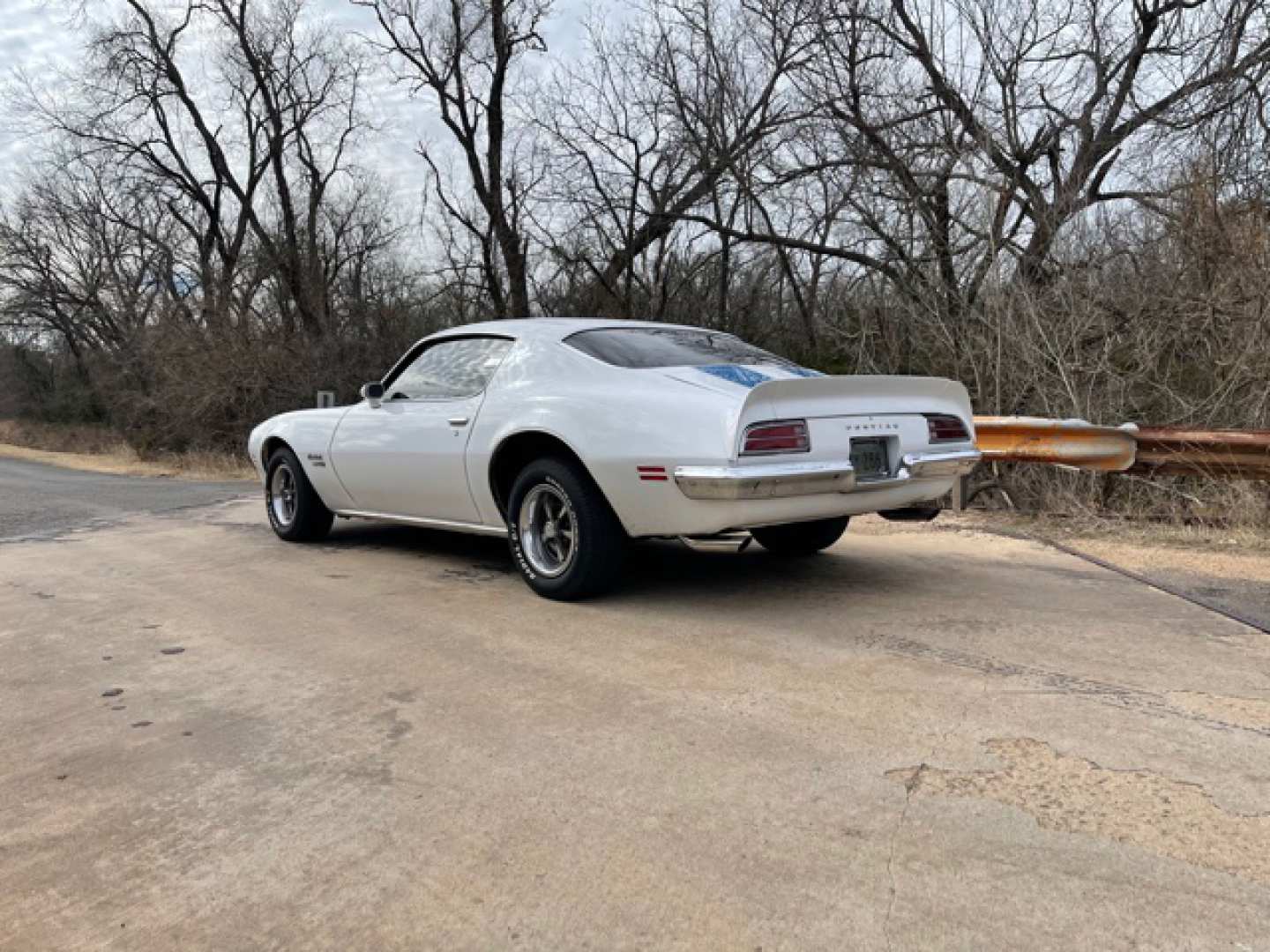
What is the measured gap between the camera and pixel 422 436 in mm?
5430

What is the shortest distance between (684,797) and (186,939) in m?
1.17

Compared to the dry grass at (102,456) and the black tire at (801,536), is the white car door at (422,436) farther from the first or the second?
the dry grass at (102,456)

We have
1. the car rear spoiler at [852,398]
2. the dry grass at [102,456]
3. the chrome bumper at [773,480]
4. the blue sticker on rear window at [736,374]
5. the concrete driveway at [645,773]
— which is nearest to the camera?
the concrete driveway at [645,773]

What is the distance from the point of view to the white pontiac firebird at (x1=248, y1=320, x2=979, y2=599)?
13.1 feet

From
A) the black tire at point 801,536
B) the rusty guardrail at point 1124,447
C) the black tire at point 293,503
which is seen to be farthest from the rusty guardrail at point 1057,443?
the black tire at point 293,503

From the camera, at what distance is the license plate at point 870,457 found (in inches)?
167

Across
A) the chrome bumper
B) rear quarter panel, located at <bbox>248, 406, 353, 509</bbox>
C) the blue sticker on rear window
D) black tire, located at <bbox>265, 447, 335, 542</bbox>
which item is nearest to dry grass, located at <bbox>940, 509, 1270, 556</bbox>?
the chrome bumper

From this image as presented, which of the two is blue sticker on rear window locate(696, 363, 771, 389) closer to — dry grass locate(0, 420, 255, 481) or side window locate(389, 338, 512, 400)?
side window locate(389, 338, 512, 400)

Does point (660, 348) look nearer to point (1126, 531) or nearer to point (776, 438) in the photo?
point (776, 438)

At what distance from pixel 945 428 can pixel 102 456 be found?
3083cm

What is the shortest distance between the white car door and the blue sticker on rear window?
1346 millimetres

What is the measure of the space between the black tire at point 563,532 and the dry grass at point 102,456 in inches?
504

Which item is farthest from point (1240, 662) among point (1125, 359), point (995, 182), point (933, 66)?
point (933, 66)

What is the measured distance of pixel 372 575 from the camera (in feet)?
17.9
